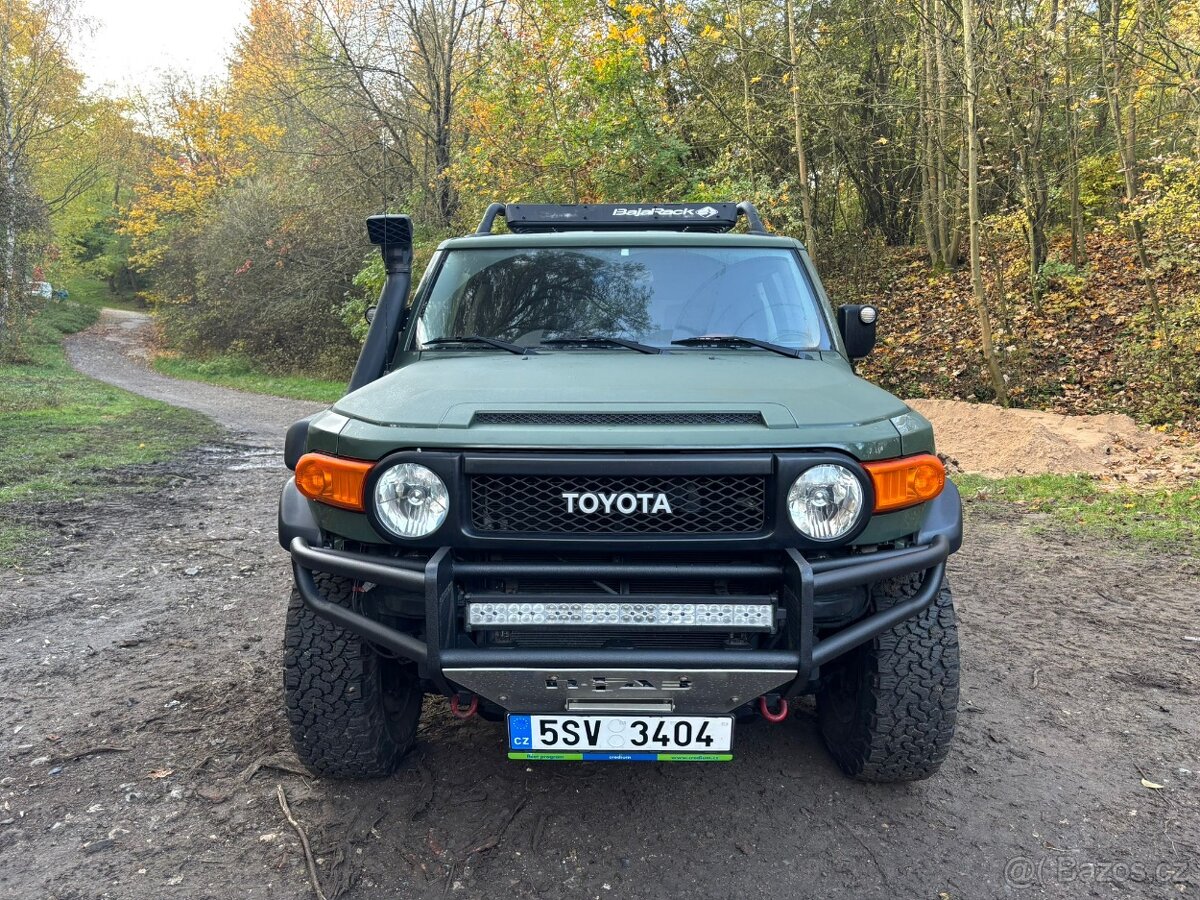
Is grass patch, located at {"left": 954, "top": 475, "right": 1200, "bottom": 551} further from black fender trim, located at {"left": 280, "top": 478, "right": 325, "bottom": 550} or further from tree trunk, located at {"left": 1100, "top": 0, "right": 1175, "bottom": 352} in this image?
black fender trim, located at {"left": 280, "top": 478, "right": 325, "bottom": 550}

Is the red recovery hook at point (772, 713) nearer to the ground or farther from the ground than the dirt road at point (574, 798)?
farther from the ground

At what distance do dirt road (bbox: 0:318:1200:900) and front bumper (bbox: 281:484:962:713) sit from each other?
546 millimetres

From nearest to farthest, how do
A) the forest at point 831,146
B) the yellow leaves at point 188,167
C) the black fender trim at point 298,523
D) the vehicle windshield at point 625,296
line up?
1. the black fender trim at point 298,523
2. the vehicle windshield at point 625,296
3. the forest at point 831,146
4. the yellow leaves at point 188,167

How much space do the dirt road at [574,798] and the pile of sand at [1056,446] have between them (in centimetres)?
455

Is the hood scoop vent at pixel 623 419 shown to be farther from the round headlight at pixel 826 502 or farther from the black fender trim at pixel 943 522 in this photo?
the black fender trim at pixel 943 522

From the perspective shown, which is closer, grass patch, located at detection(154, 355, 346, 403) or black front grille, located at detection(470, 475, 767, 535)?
black front grille, located at detection(470, 475, 767, 535)

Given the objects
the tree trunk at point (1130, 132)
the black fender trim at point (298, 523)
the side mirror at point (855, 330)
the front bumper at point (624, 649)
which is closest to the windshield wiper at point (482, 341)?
the black fender trim at point (298, 523)

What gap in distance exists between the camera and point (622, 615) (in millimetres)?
2363

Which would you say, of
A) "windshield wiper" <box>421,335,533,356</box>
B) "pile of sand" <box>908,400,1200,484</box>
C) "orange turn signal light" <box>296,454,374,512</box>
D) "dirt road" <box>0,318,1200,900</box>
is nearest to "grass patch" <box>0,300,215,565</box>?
"dirt road" <box>0,318,1200,900</box>

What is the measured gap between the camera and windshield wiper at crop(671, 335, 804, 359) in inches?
134

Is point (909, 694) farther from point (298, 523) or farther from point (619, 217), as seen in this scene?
point (619, 217)

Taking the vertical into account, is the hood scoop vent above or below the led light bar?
above

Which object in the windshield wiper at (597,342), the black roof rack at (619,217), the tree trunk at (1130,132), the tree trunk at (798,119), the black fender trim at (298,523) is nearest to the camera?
the black fender trim at (298,523)

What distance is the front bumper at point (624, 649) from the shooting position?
231 centimetres
